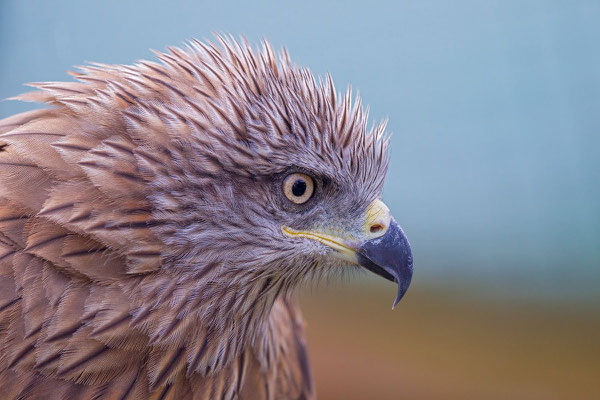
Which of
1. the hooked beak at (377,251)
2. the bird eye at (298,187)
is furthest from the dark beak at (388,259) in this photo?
the bird eye at (298,187)

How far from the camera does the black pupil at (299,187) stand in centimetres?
120

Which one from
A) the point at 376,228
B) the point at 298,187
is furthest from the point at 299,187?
the point at 376,228

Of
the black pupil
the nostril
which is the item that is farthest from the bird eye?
the nostril

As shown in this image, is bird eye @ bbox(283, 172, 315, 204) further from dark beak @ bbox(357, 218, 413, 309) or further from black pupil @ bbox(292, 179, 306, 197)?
dark beak @ bbox(357, 218, 413, 309)

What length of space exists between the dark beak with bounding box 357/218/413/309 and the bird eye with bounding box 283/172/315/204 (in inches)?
7.4

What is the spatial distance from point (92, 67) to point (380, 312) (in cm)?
257

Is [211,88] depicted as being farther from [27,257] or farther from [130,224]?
[27,257]

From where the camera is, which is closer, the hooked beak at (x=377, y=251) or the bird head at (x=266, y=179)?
the bird head at (x=266, y=179)

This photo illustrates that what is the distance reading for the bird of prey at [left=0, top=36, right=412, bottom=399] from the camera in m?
1.08

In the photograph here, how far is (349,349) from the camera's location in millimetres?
3244

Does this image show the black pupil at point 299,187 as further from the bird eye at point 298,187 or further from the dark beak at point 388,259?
the dark beak at point 388,259

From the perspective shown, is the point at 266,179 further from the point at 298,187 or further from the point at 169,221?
the point at 169,221

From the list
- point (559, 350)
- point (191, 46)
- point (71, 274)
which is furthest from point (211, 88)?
point (559, 350)

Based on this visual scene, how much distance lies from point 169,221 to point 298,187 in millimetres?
301
